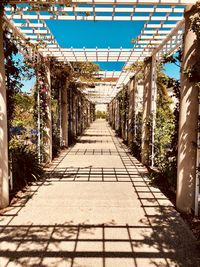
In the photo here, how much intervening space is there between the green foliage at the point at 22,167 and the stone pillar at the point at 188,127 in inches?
125

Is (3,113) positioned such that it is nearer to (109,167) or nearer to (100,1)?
(100,1)

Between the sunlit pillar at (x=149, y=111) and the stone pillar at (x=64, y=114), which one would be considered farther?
the stone pillar at (x=64, y=114)

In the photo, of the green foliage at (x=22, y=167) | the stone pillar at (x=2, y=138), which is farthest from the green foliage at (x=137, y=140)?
the stone pillar at (x=2, y=138)

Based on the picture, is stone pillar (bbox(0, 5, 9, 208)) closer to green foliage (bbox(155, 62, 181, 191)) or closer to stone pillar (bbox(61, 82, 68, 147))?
green foliage (bbox(155, 62, 181, 191))

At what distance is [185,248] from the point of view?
3168mm

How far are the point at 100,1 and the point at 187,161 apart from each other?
291 centimetres

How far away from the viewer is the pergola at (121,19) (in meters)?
4.28

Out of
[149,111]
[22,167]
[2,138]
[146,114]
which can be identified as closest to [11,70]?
[2,138]

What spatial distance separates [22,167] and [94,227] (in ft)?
8.98

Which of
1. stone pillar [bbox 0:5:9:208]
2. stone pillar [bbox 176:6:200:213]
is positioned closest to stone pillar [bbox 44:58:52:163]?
stone pillar [bbox 0:5:9:208]

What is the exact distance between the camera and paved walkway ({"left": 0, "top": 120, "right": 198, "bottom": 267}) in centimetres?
296

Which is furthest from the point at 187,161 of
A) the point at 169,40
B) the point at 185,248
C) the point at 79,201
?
the point at 169,40

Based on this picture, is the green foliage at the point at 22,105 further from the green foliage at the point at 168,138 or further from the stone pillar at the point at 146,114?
the stone pillar at the point at 146,114

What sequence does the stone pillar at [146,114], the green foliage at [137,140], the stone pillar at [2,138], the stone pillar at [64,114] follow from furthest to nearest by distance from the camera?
the stone pillar at [64,114] < the green foliage at [137,140] < the stone pillar at [146,114] < the stone pillar at [2,138]
